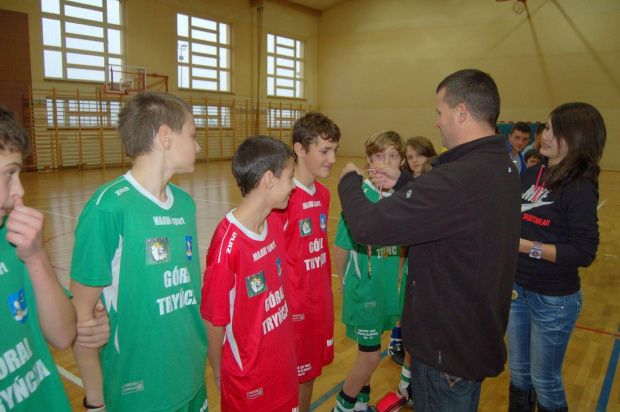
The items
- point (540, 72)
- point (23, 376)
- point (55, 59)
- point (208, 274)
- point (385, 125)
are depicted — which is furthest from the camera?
point (385, 125)

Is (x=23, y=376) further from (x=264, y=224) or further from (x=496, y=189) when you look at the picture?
(x=496, y=189)

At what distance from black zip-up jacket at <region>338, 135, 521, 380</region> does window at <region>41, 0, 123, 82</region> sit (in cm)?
1619

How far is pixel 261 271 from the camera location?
1970 millimetres

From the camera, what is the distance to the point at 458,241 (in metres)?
1.74

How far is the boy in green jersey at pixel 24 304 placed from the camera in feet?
4.12

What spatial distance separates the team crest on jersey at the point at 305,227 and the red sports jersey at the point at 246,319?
1.95ft

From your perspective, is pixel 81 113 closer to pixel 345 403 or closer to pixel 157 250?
pixel 345 403

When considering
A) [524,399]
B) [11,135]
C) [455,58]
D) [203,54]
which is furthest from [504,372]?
[455,58]

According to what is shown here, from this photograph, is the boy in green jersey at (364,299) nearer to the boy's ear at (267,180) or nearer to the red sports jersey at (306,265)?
the red sports jersey at (306,265)

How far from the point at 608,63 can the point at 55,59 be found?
20.4 metres

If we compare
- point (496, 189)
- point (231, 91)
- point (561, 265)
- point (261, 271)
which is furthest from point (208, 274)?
point (231, 91)

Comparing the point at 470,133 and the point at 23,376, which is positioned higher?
the point at 470,133

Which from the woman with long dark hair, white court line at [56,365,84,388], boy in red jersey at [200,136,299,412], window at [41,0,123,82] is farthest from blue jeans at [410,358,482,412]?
window at [41,0,123,82]

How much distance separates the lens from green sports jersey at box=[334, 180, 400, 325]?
2934 millimetres
